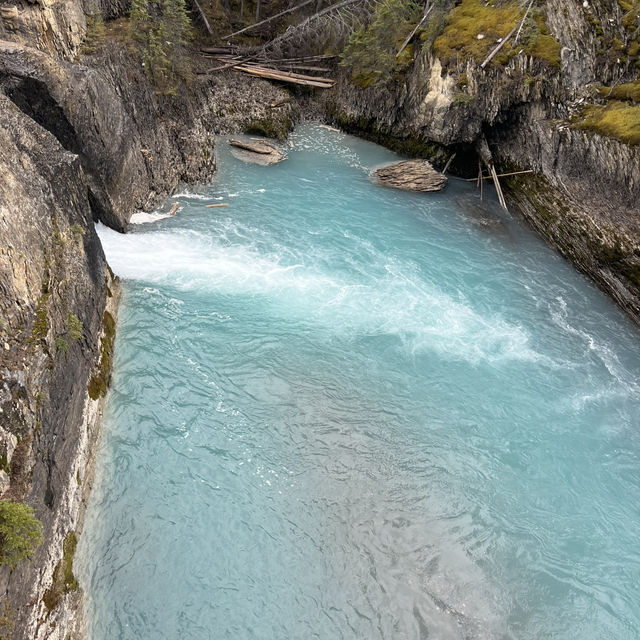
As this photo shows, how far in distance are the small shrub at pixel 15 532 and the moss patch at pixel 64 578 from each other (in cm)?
129

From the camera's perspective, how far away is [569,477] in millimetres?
11398

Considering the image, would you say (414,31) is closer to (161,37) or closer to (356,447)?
(161,37)

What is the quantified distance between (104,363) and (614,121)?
68.3ft

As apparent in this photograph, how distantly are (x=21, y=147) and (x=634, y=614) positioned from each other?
55.4ft

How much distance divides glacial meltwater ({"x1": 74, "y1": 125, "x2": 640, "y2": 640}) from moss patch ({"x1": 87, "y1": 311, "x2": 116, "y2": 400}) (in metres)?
0.32

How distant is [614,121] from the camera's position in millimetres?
18453

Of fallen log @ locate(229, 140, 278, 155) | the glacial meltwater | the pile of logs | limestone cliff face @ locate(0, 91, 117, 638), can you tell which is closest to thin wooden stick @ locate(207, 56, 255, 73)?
the pile of logs

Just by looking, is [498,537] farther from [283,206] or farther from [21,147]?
[283,206]

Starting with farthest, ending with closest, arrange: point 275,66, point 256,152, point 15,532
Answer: point 275,66
point 256,152
point 15,532

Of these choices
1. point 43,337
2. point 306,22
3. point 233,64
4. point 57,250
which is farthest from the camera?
point 306,22

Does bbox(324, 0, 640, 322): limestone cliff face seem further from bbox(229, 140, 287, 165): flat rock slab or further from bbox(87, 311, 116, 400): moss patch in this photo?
bbox(87, 311, 116, 400): moss patch

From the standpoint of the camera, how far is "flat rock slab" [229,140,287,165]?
2503 cm

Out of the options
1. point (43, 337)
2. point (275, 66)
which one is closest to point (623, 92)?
point (275, 66)

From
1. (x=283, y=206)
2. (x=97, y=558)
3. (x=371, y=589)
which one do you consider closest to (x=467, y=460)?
(x=371, y=589)
